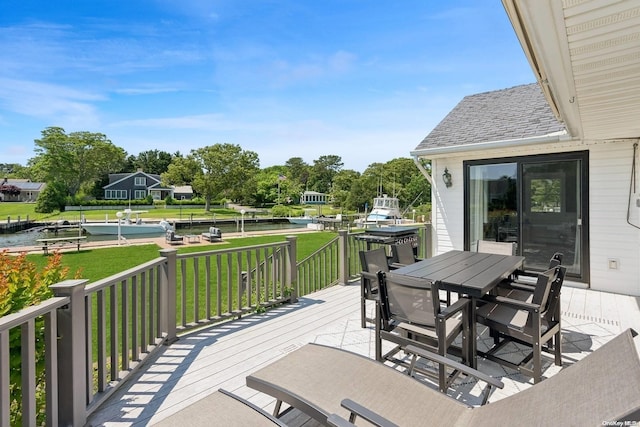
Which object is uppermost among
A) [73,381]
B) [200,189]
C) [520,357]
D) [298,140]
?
[298,140]

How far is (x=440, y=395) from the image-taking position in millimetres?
1754

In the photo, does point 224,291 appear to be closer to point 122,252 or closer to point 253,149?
point 122,252

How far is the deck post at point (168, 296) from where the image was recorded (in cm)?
324

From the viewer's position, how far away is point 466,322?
2.74m

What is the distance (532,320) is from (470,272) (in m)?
0.67

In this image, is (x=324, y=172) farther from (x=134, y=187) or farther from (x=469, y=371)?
(x=469, y=371)

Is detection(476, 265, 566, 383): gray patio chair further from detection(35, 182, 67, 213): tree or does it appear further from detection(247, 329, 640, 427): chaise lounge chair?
detection(35, 182, 67, 213): tree

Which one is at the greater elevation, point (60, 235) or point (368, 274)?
point (368, 274)

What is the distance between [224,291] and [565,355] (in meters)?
6.36

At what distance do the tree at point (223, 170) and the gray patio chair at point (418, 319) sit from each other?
129 ft

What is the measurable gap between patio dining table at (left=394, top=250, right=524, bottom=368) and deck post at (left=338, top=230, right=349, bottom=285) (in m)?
1.83

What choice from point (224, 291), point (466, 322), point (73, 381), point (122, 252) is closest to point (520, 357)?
point (466, 322)

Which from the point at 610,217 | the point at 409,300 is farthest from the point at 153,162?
the point at 409,300

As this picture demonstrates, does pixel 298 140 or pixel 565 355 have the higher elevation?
pixel 298 140
